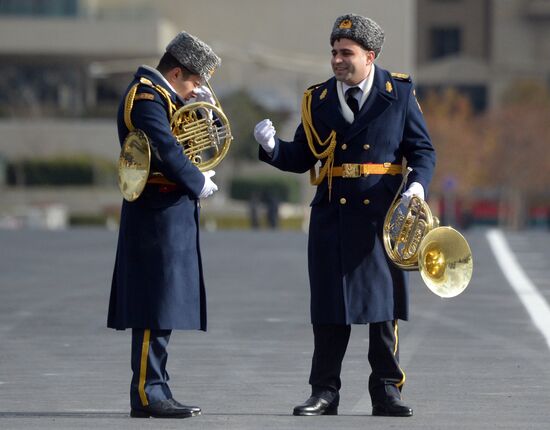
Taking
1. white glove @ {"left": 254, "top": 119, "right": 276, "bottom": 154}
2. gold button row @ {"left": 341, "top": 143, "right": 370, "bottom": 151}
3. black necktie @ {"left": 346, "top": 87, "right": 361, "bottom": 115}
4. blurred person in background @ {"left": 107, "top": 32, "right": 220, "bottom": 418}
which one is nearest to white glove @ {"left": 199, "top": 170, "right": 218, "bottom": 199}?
blurred person in background @ {"left": 107, "top": 32, "right": 220, "bottom": 418}

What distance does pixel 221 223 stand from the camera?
202 feet

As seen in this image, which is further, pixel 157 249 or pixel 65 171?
pixel 65 171

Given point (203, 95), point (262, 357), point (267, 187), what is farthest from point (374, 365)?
point (267, 187)

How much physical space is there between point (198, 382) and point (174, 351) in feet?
6.26

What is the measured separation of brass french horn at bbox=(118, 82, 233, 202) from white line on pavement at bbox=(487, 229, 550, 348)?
4.63m

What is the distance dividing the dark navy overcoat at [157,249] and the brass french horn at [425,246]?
39.3 inches

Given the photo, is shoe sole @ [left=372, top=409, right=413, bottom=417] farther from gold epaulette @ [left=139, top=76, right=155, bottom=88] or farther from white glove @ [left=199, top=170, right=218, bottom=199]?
gold epaulette @ [left=139, top=76, right=155, bottom=88]

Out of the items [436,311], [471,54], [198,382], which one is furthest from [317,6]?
[198,382]

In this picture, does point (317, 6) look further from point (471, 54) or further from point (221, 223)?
point (471, 54)

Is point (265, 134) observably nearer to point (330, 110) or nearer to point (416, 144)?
point (330, 110)

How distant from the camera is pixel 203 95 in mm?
9211

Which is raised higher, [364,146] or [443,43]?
[443,43]

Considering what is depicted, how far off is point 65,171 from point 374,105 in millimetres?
59544

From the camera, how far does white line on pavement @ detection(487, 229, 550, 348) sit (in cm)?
1509
